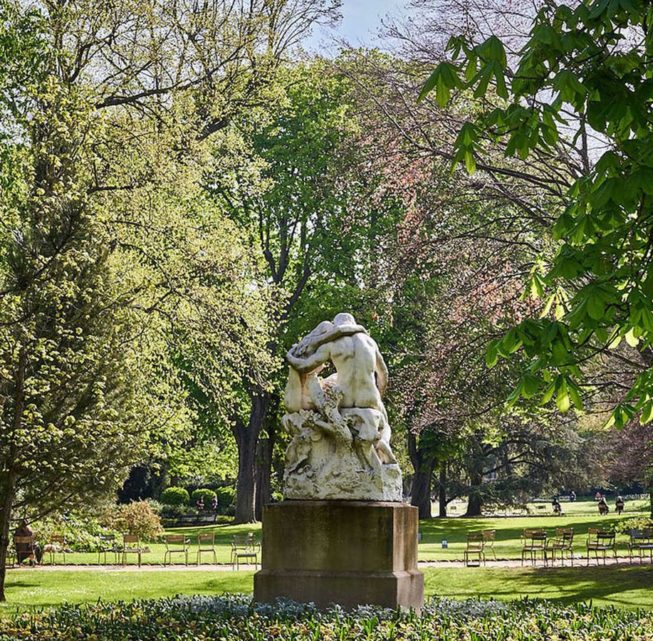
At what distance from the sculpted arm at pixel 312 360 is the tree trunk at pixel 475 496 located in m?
41.4

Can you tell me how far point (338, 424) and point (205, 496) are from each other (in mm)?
42146

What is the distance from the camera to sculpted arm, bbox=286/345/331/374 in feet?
40.7

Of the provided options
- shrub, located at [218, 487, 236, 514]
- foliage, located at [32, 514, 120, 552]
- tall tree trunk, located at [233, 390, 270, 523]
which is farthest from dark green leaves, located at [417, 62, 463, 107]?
shrub, located at [218, 487, 236, 514]

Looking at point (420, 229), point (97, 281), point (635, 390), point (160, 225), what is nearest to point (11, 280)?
point (97, 281)

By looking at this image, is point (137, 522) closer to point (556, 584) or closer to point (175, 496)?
point (556, 584)

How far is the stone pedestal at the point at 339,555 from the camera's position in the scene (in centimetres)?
1112

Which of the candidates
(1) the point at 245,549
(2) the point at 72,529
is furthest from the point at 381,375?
(1) the point at 245,549

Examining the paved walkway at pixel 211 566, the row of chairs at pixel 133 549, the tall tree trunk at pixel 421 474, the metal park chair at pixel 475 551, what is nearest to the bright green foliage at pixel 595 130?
the row of chairs at pixel 133 549

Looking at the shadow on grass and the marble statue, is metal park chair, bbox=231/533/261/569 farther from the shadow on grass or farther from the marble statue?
the marble statue

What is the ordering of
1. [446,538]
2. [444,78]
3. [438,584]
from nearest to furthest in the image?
[444,78]
[438,584]
[446,538]

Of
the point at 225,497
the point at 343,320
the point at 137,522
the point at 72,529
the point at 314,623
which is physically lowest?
the point at 225,497

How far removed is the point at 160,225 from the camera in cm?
1897

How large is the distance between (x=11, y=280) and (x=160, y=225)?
9.66 feet

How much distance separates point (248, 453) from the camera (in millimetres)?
40281
